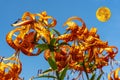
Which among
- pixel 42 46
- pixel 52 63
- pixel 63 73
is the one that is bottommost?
pixel 63 73

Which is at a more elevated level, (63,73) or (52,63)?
(52,63)

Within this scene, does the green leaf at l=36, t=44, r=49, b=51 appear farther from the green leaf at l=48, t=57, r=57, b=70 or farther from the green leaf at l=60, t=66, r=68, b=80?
the green leaf at l=60, t=66, r=68, b=80

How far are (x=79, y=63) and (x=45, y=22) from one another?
589 millimetres

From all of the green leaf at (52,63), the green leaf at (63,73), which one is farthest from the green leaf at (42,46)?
the green leaf at (63,73)

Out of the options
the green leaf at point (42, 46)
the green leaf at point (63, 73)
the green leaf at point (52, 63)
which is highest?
the green leaf at point (42, 46)

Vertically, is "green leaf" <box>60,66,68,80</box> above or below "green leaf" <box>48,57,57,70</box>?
below

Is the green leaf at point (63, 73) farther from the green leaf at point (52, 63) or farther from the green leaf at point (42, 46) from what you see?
the green leaf at point (42, 46)

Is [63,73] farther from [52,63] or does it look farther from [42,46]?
[42,46]

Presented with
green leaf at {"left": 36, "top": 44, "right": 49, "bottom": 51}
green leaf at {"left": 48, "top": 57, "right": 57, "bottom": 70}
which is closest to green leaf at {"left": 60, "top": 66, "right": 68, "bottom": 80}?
green leaf at {"left": 48, "top": 57, "right": 57, "bottom": 70}

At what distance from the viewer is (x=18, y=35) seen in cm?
391

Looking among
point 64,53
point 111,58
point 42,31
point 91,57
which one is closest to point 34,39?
point 42,31

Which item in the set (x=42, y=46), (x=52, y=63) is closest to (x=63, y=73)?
(x=52, y=63)

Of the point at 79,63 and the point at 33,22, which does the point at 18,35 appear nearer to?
the point at 33,22

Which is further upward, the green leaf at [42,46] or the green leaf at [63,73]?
the green leaf at [42,46]
